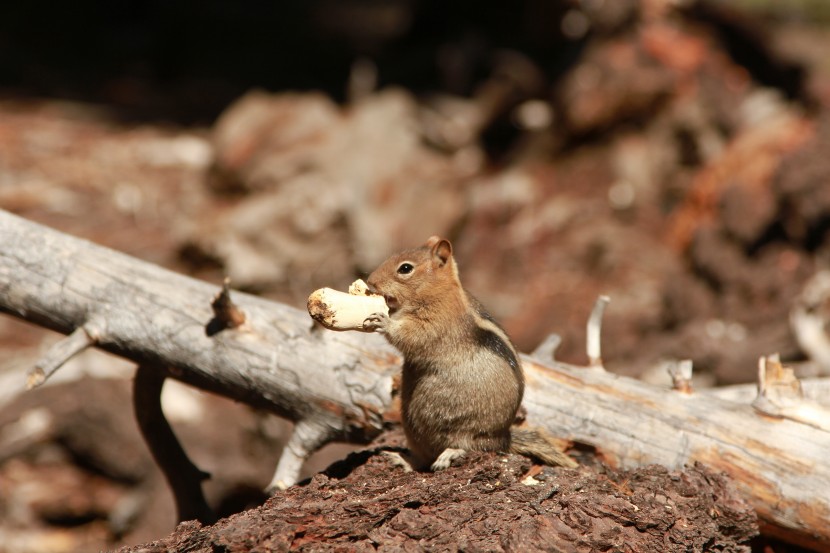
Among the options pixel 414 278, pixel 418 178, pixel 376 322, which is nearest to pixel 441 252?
pixel 414 278

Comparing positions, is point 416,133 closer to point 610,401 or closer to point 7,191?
point 7,191

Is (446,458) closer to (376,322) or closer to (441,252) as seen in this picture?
(376,322)

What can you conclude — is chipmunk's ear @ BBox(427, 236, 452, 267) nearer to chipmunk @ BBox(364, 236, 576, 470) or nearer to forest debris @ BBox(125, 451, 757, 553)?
chipmunk @ BBox(364, 236, 576, 470)

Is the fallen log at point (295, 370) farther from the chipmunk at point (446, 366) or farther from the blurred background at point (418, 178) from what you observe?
the blurred background at point (418, 178)

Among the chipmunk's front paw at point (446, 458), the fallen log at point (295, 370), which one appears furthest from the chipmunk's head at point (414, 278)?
the chipmunk's front paw at point (446, 458)

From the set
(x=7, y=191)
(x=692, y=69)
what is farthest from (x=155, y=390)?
(x=692, y=69)

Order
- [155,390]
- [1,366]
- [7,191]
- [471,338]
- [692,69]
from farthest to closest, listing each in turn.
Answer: [692,69]
[7,191]
[1,366]
[155,390]
[471,338]
